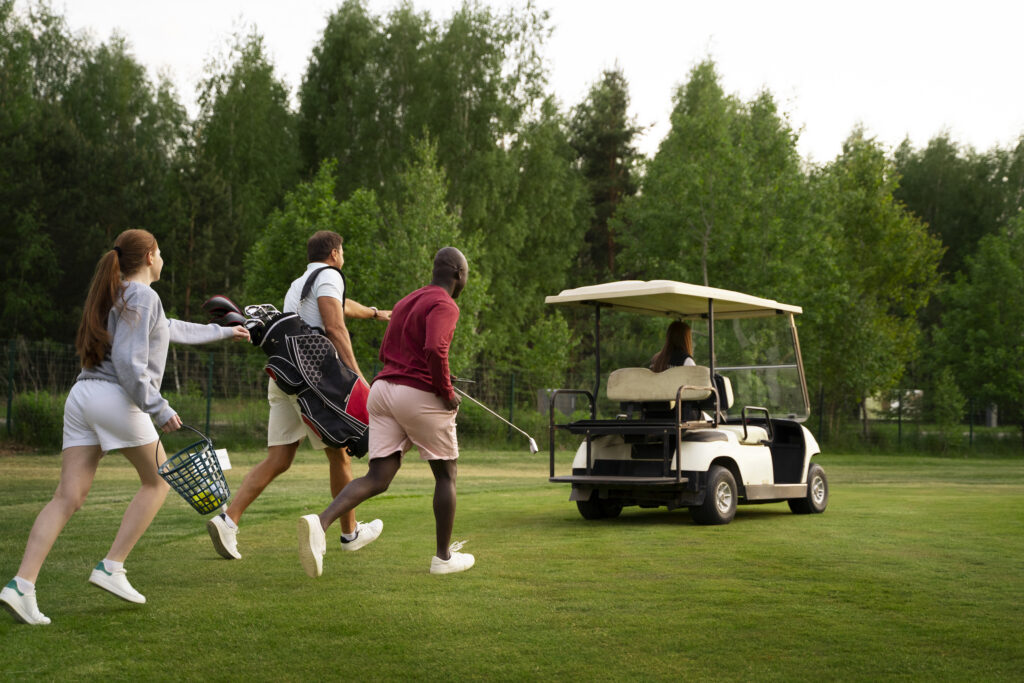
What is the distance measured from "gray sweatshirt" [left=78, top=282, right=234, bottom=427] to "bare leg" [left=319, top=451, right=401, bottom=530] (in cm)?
124

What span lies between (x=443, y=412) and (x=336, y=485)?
1.21 metres

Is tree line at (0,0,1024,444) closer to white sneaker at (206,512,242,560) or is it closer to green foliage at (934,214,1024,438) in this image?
A: green foliage at (934,214,1024,438)

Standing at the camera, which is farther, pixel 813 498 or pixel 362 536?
pixel 813 498

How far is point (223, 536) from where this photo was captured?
23.2ft

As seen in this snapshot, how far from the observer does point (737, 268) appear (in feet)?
123

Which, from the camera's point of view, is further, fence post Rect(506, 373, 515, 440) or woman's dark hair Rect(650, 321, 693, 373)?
fence post Rect(506, 373, 515, 440)

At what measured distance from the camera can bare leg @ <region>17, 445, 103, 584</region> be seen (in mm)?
5137

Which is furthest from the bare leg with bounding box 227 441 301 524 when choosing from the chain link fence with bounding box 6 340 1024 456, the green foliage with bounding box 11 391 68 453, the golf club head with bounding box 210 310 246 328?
the green foliage with bounding box 11 391 68 453

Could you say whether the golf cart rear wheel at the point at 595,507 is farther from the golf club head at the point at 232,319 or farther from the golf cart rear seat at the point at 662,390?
the golf club head at the point at 232,319

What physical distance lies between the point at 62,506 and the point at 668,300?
6.90 m

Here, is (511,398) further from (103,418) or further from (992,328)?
(103,418)

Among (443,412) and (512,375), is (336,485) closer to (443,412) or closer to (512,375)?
(443,412)

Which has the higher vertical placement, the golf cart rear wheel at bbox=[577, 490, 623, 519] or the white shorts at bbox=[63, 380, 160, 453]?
the white shorts at bbox=[63, 380, 160, 453]

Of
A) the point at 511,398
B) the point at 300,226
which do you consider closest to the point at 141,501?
the point at 511,398
